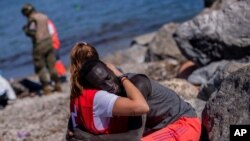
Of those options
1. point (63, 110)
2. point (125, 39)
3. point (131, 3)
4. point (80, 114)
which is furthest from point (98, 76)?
point (131, 3)

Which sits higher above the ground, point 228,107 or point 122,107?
point 122,107

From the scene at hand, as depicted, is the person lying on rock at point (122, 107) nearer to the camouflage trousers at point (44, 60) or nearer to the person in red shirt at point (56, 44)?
the camouflage trousers at point (44, 60)

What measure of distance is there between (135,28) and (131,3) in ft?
20.1

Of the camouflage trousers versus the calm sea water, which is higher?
the camouflage trousers

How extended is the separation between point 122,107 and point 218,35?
15.0ft

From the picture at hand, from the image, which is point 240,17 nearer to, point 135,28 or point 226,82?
point 226,82

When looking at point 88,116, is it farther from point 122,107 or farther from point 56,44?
point 56,44

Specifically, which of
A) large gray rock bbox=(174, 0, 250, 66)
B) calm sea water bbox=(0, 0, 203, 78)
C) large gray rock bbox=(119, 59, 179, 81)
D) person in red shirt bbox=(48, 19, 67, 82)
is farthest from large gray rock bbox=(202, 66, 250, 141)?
calm sea water bbox=(0, 0, 203, 78)

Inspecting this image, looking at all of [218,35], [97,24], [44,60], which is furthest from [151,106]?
[97,24]

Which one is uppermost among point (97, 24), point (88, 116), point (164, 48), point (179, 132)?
point (88, 116)

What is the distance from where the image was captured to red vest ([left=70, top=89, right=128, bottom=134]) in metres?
4.61

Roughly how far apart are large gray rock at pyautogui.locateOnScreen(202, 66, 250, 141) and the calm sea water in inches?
518

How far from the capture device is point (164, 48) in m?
12.0

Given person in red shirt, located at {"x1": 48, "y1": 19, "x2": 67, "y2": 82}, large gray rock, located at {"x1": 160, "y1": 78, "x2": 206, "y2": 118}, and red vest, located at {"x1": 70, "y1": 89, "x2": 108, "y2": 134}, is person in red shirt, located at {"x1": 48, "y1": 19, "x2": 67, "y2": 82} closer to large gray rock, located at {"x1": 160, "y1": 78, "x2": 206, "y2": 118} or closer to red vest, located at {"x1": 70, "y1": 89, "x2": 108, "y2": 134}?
large gray rock, located at {"x1": 160, "y1": 78, "x2": 206, "y2": 118}
